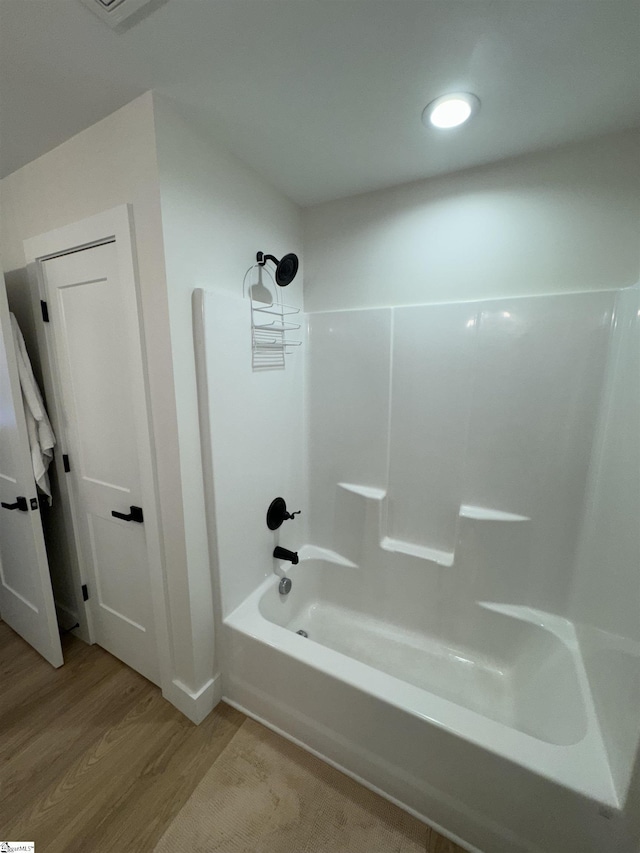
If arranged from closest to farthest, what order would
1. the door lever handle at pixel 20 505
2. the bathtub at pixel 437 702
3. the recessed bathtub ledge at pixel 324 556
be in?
1. the bathtub at pixel 437 702
2. the door lever handle at pixel 20 505
3. the recessed bathtub ledge at pixel 324 556

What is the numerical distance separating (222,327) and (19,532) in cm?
151

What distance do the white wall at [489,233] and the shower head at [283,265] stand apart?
0.40 metres

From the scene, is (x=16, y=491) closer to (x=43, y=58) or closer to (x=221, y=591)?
(x=221, y=591)

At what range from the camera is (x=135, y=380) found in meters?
1.32

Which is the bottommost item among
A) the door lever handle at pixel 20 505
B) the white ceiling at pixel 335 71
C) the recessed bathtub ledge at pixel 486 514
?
the recessed bathtub ledge at pixel 486 514

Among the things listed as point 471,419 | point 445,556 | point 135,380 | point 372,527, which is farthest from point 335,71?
point 445,556

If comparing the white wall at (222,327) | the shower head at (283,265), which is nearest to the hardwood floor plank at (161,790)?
the white wall at (222,327)

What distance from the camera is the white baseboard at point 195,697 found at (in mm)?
1466

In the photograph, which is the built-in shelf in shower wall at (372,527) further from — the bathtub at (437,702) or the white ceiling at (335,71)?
the white ceiling at (335,71)

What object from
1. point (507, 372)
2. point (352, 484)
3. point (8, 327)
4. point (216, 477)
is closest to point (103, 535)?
point (216, 477)

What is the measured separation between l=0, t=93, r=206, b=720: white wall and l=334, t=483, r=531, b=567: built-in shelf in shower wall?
3.12ft

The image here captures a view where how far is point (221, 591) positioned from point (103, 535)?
2.31ft

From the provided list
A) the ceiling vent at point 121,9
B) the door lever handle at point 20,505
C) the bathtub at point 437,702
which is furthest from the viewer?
the door lever handle at point 20,505

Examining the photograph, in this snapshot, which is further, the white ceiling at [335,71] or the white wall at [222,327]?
the white wall at [222,327]
